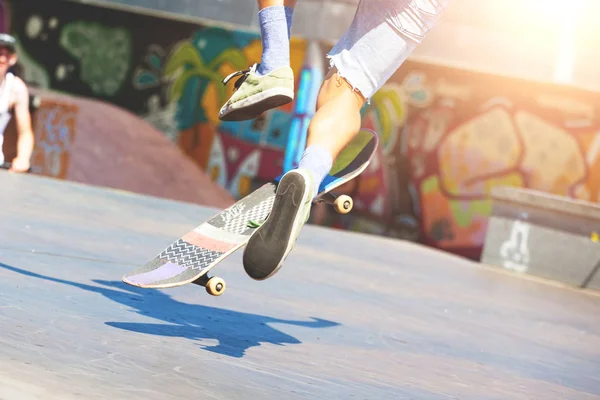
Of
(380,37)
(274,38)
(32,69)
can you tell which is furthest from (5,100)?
(32,69)

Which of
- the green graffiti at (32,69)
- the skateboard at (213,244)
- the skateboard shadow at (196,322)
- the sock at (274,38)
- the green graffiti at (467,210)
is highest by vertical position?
the green graffiti at (32,69)

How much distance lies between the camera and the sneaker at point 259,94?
3.67m

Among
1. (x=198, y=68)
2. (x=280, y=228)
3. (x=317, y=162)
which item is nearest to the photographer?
(x=280, y=228)

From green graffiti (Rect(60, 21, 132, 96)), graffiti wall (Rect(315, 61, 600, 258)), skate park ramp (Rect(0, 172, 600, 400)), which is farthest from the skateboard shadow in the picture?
green graffiti (Rect(60, 21, 132, 96))

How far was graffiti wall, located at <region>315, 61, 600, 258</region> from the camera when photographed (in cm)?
1819

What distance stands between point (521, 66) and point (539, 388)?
57.5 feet

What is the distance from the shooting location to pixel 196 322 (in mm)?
4047

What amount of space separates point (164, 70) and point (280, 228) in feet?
59.5

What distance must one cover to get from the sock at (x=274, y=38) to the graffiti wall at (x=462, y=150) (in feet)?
49.3

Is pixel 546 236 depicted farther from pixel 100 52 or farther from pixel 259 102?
pixel 100 52

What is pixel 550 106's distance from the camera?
18.2 metres

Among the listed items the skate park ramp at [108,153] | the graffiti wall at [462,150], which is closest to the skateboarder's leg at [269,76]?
the skate park ramp at [108,153]

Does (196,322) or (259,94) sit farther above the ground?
(259,94)

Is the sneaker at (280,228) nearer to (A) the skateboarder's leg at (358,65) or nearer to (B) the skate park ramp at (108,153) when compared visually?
Answer: (A) the skateboarder's leg at (358,65)
